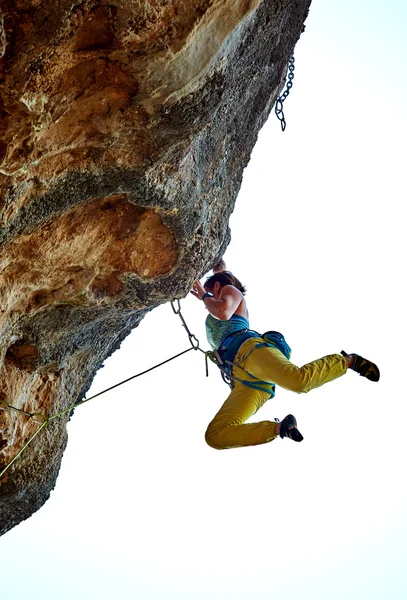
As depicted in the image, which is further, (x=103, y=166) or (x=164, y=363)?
(x=164, y=363)

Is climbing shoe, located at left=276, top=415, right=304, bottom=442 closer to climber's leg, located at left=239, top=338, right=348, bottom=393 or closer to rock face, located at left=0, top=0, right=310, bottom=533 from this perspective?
climber's leg, located at left=239, top=338, right=348, bottom=393

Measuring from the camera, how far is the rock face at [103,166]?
3562 millimetres

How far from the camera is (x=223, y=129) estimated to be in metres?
4.92

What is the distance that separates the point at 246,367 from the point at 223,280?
947mm

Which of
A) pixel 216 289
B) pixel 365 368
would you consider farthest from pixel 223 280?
pixel 365 368

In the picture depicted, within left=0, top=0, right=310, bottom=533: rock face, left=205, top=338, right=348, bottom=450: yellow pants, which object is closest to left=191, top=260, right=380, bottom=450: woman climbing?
left=205, top=338, right=348, bottom=450: yellow pants

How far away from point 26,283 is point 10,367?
882mm

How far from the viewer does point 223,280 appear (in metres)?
6.53

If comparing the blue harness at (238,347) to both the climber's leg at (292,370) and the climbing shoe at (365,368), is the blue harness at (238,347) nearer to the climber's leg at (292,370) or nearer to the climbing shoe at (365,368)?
the climber's leg at (292,370)

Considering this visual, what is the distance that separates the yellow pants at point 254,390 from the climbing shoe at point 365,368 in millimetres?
106

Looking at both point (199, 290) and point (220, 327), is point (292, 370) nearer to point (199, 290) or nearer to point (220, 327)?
point (220, 327)

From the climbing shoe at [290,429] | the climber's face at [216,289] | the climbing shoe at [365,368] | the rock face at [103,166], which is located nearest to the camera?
the rock face at [103,166]

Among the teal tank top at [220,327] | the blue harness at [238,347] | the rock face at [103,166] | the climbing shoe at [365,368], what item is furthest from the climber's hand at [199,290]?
the climbing shoe at [365,368]

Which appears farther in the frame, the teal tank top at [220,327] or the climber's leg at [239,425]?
the teal tank top at [220,327]
